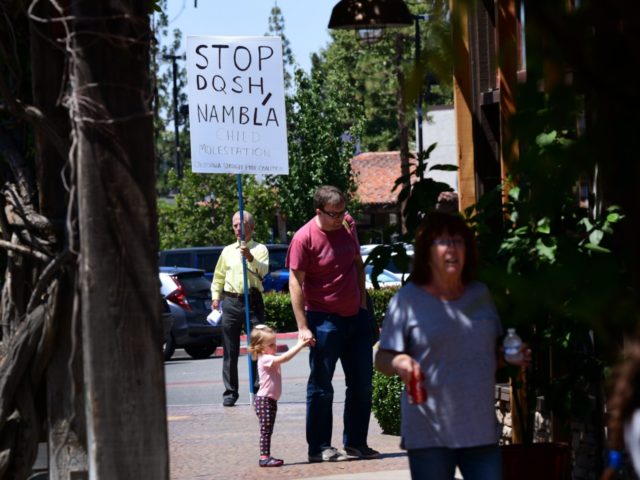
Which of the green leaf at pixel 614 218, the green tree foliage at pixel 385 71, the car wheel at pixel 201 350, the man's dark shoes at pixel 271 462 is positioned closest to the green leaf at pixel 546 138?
the green tree foliage at pixel 385 71

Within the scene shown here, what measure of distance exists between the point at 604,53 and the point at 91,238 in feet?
8.89

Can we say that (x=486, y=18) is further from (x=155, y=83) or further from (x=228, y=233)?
(x=228, y=233)

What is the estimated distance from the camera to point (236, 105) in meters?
13.2

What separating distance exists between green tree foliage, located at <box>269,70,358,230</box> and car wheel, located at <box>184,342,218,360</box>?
743 inches

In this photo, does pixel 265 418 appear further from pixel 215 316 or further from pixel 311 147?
pixel 311 147

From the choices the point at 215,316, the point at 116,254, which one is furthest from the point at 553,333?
the point at 215,316

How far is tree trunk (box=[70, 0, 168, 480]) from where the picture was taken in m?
4.31

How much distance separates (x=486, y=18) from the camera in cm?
916

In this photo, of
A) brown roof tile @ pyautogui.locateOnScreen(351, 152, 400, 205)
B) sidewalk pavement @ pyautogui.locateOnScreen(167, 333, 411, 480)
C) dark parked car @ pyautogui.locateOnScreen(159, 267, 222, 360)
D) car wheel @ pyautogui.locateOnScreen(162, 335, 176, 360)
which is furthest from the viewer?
brown roof tile @ pyautogui.locateOnScreen(351, 152, 400, 205)

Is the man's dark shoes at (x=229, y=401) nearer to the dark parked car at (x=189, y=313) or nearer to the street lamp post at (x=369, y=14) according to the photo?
the street lamp post at (x=369, y=14)

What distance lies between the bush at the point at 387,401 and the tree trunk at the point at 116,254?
633 cm

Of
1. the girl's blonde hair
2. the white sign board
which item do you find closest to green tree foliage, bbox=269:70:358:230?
the white sign board

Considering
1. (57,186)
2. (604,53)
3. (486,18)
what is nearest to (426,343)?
(57,186)

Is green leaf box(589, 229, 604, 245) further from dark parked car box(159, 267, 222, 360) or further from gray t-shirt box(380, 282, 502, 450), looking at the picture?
dark parked car box(159, 267, 222, 360)
